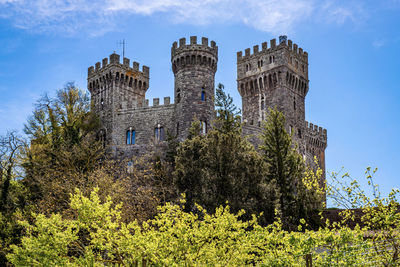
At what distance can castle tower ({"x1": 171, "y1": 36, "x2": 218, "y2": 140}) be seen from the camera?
38.9 m

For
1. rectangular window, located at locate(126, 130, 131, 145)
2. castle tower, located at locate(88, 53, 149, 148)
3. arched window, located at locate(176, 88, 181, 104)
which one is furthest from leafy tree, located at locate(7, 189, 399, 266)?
castle tower, located at locate(88, 53, 149, 148)

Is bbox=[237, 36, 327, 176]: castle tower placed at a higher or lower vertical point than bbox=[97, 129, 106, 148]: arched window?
higher

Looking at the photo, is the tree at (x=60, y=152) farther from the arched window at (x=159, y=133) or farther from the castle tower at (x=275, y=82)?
the castle tower at (x=275, y=82)

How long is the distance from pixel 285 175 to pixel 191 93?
12.8 m

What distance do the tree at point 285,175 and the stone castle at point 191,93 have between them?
4.84 m

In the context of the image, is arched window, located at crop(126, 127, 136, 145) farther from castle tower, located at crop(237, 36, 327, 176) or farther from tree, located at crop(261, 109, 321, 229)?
tree, located at crop(261, 109, 321, 229)

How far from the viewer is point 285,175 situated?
29.6 metres

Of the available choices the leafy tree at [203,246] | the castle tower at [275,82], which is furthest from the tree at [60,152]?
the castle tower at [275,82]

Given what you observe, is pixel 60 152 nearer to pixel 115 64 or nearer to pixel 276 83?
pixel 115 64

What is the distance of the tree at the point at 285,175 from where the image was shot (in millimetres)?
28141

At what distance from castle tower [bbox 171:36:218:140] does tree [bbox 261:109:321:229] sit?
30.2ft

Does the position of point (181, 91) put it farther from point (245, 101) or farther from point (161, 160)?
point (245, 101)

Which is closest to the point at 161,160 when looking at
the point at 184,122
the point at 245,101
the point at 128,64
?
the point at 184,122

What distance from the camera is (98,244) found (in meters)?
15.9
